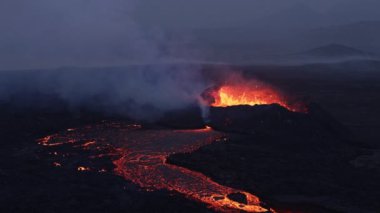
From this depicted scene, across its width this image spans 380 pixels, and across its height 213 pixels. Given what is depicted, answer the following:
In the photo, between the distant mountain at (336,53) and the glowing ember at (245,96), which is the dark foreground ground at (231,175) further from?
the distant mountain at (336,53)

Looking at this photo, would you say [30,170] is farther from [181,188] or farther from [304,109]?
[304,109]

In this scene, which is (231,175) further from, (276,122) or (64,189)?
(276,122)

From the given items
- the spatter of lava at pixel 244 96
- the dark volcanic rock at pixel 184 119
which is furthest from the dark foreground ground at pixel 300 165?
the spatter of lava at pixel 244 96

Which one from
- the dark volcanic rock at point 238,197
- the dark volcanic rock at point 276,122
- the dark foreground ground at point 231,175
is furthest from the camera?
the dark volcanic rock at point 276,122

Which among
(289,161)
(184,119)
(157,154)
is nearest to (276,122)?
(289,161)

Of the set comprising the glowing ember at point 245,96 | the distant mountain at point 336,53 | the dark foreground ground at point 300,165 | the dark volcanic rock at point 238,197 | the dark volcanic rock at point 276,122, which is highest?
the distant mountain at point 336,53

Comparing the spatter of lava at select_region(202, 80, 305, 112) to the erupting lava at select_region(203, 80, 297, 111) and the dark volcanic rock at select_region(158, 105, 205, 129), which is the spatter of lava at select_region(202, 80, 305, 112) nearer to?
the erupting lava at select_region(203, 80, 297, 111)

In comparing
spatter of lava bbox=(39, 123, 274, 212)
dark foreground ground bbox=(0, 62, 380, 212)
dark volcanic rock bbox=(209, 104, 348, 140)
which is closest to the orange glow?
dark volcanic rock bbox=(209, 104, 348, 140)
